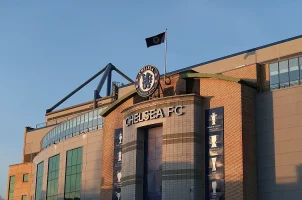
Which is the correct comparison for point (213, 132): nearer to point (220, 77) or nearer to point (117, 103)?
point (220, 77)

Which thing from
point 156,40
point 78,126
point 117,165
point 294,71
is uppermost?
point 156,40

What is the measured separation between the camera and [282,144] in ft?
164

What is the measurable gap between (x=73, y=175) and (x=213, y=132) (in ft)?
81.5

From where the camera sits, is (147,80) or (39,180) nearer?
(147,80)

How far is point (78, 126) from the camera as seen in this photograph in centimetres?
7406

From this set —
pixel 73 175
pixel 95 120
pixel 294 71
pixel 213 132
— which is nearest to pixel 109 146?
pixel 95 120

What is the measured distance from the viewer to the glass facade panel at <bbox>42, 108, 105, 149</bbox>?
234 feet

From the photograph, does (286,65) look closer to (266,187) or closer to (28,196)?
(266,187)

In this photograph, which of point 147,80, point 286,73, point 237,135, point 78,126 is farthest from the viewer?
point 78,126

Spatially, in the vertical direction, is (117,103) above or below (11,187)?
above

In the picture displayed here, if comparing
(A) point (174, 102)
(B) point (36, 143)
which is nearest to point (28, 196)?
(B) point (36, 143)

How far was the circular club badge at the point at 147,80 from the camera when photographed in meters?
57.0

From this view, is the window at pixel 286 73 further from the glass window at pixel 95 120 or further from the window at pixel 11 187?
the window at pixel 11 187

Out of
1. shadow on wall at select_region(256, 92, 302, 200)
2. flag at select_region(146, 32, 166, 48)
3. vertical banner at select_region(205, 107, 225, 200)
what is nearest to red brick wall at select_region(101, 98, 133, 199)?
flag at select_region(146, 32, 166, 48)
